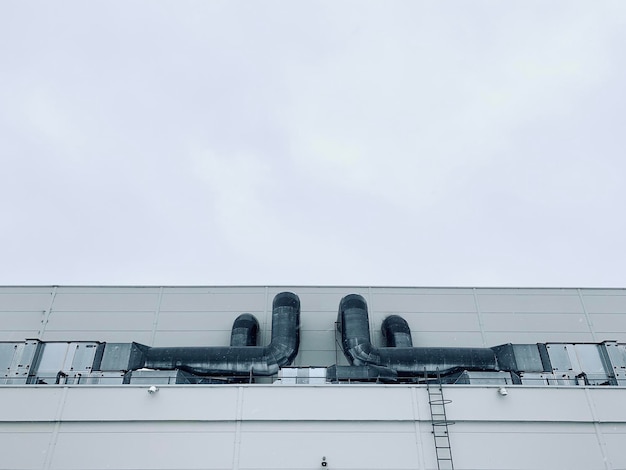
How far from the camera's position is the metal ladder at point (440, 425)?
529 inches

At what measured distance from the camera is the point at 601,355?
17.5m

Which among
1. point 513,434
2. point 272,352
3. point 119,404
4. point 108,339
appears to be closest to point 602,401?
point 513,434

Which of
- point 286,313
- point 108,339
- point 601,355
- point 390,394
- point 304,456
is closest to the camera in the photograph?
point 304,456

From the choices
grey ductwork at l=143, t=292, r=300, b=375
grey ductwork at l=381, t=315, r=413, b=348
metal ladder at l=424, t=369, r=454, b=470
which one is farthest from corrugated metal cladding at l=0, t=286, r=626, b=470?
grey ductwork at l=381, t=315, r=413, b=348

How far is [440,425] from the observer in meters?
13.9

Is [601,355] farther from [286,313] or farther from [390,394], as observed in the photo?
[286,313]

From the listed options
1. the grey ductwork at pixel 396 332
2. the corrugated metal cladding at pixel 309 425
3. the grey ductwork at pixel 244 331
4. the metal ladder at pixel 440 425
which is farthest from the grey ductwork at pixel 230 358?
the metal ladder at pixel 440 425

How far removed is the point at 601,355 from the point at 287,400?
39.2ft

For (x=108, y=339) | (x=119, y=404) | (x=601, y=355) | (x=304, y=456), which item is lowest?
(x=304, y=456)

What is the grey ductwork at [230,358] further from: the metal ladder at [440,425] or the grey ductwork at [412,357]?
the metal ladder at [440,425]

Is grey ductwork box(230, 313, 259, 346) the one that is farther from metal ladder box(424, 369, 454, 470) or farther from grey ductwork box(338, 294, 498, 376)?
metal ladder box(424, 369, 454, 470)

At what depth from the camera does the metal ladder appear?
44.1 ft

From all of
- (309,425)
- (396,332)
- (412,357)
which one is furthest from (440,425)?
(396,332)

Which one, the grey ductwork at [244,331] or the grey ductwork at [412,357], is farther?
the grey ductwork at [244,331]
